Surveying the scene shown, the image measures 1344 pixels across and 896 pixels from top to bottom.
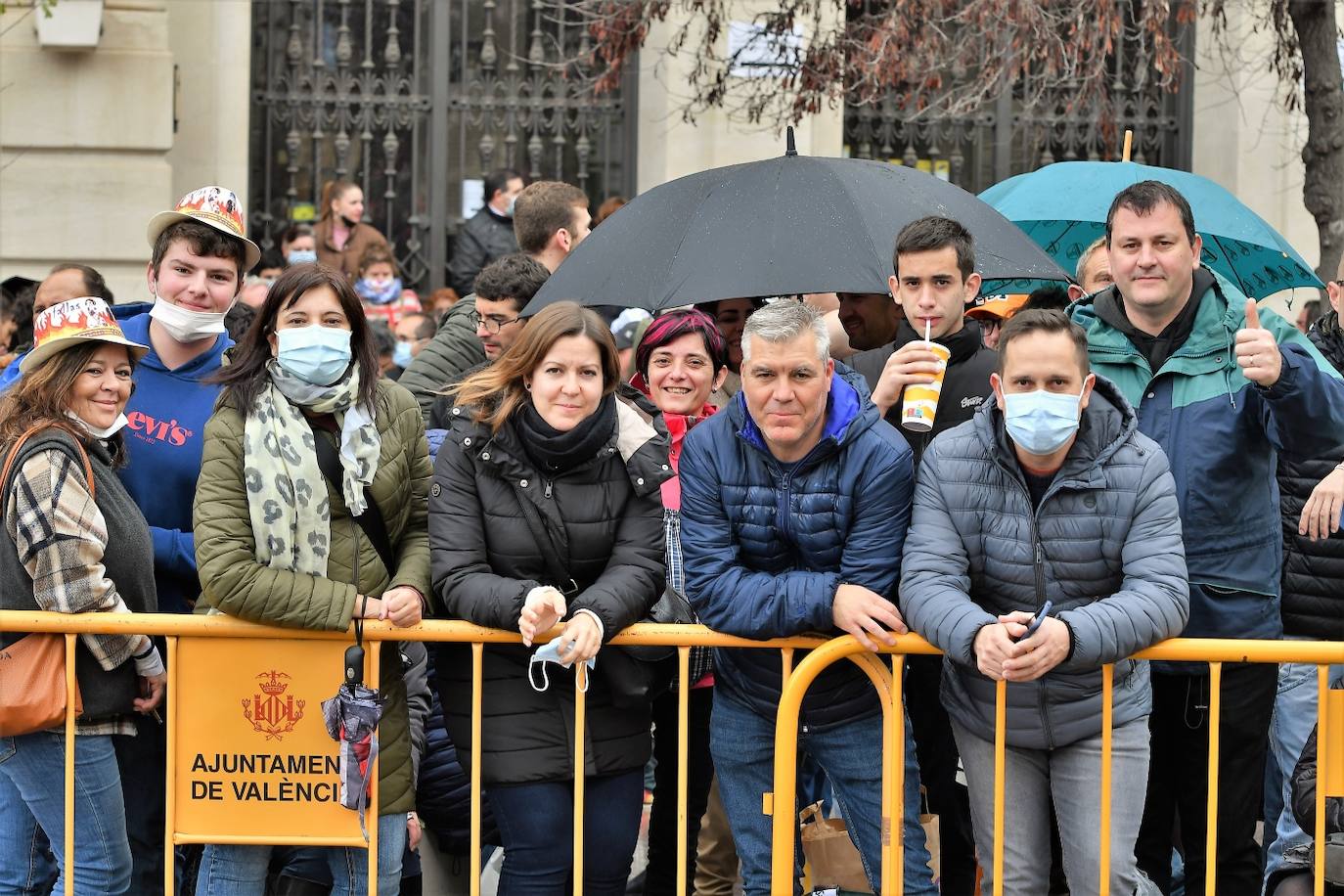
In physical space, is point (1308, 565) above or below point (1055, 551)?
below

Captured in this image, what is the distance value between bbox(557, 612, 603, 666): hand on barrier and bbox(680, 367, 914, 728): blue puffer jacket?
30 cm

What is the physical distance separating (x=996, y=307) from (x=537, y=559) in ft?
7.95

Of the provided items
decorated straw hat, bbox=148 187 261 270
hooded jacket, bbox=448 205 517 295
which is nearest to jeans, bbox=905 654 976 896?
decorated straw hat, bbox=148 187 261 270

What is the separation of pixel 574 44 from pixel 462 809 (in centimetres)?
782

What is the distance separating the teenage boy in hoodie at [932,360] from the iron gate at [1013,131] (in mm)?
7283

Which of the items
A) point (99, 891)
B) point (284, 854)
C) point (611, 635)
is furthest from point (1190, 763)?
point (99, 891)

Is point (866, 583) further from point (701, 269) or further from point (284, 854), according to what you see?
point (284, 854)

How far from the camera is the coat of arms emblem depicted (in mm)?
4652

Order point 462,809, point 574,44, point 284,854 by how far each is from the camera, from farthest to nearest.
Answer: point 574,44, point 462,809, point 284,854

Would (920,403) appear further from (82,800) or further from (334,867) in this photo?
(82,800)

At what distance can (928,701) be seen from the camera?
5.34 meters

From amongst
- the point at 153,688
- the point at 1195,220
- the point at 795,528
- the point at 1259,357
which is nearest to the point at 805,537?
the point at 795,528

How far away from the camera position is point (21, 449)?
181 inches

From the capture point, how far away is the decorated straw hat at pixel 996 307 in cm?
634
